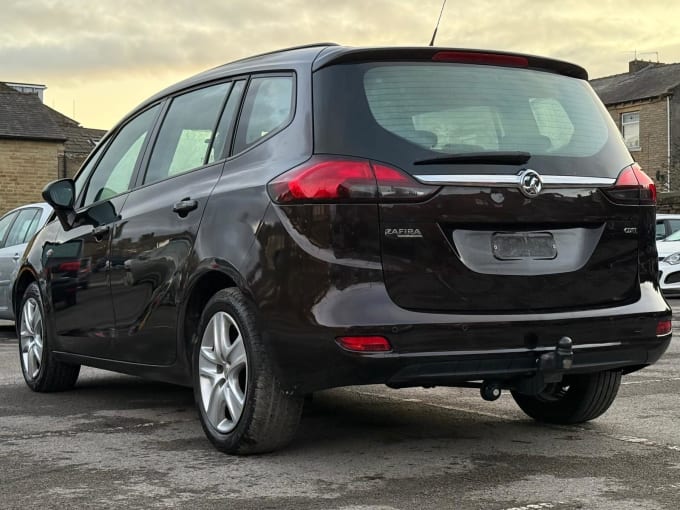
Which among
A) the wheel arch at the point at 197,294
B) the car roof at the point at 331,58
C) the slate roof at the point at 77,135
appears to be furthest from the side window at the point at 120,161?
the slate roof at the point at 77,135

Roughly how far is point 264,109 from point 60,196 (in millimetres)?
2263

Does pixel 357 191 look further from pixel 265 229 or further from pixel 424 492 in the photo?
pixel 424 492

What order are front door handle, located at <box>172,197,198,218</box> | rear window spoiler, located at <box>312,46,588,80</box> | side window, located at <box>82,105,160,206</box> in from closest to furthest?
rear window spoiler, located at <box>312,46,588,80</box>
front door handle, located at <box>172,197,198,218</box>
side window, located at <box>82,105,160,206</box>

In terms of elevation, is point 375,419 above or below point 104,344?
below

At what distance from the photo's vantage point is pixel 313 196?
4.61 metres

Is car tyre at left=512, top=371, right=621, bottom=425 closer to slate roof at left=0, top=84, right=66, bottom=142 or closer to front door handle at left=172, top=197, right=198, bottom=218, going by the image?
front door handle at left=172, top=197, right=198, bottom=218

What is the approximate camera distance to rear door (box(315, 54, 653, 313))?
460 centimetres

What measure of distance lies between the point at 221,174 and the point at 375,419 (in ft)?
5.58

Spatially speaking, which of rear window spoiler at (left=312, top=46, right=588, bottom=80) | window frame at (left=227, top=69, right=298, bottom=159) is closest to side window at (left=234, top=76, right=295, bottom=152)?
window frame at (left=227, top=69, right=298, bottom=159)

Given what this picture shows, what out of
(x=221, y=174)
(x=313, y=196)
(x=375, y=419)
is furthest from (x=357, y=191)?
(x=375, y=419)

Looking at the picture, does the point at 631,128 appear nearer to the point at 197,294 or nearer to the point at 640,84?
the point at 640,84

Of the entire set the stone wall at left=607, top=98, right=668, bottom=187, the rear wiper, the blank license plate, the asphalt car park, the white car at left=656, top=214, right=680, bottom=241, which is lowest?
the asphalt car park

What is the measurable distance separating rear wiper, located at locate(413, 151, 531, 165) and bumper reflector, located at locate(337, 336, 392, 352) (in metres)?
0.76

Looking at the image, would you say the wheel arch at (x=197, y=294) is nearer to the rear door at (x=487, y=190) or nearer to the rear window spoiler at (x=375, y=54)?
the rear door at (x=487, y=190)
